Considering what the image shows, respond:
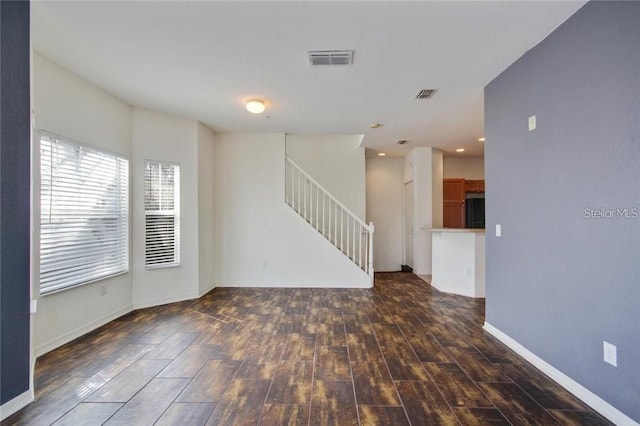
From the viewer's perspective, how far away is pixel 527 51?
247 centimetres

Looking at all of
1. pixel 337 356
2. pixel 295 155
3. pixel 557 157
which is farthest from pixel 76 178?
pixel 557 157

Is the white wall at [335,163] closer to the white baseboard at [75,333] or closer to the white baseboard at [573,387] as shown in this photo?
the white baseboard at [573,387]

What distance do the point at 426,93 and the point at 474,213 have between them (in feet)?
14.6

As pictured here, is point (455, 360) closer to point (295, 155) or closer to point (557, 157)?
point (557, 157)

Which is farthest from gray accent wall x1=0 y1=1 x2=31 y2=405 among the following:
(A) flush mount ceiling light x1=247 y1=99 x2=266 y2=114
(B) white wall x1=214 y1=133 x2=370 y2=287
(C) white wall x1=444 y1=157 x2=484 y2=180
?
(C) white wall x1=444 y1=157 x2=484 y2=180

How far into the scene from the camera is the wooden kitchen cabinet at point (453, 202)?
6.81 m

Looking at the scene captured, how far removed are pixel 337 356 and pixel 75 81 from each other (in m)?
3.81

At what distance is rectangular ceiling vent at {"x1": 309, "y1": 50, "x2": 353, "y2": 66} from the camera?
2502 millimetres

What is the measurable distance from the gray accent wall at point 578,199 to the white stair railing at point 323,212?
2.91 meters

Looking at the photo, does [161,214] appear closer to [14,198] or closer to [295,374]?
[14,198]

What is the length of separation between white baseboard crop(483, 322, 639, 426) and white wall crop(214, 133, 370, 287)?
266cm

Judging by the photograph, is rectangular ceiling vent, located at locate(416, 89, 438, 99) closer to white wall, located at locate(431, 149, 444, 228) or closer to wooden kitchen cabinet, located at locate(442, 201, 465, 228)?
white wall, located at locate(431, 149, 444, 228)

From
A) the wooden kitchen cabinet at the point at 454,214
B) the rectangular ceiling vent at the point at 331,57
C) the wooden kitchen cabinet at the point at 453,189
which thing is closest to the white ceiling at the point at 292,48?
the rectangular ceiling vent at the point at 331,57

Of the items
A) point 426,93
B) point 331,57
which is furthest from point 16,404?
point 426,93
